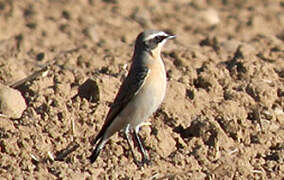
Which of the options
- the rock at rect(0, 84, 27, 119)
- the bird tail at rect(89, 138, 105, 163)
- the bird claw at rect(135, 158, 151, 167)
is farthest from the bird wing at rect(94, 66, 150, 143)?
the rock at rect(0, 84, 27, 119)

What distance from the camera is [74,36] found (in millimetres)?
16609

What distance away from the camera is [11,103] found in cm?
1064

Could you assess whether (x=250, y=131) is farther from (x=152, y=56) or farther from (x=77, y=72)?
(x=77, y=72)

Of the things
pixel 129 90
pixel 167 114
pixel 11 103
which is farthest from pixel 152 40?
pixel 11 103

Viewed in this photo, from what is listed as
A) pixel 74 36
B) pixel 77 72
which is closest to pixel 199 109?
pixel 77 72

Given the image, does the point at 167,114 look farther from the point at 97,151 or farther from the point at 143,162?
the point at 97,151

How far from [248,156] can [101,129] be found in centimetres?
178

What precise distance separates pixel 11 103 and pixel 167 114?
1.93 metres

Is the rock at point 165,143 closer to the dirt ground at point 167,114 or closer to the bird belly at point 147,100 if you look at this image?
the dirt ground at point 167,114

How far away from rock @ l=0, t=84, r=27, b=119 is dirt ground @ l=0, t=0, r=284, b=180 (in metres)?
0.12

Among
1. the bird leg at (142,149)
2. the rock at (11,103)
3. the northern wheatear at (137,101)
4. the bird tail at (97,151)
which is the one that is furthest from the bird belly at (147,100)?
the rock at (11,103)

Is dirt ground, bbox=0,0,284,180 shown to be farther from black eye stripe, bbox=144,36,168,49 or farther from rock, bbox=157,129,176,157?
black eye stripe, bbox=144,36,168,49

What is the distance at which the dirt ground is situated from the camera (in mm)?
9789

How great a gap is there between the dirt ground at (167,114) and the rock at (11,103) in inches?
4.8
